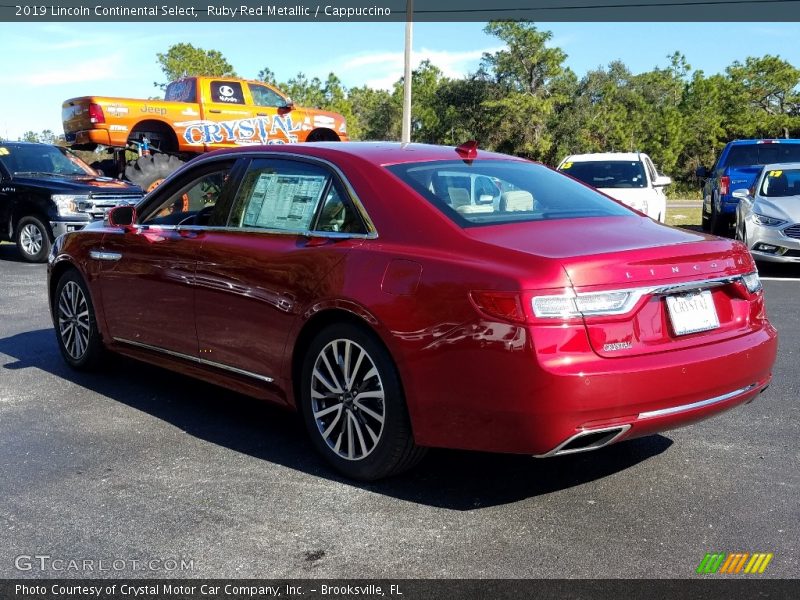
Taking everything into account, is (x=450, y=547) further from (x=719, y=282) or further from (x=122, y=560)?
(x=719, y=282)

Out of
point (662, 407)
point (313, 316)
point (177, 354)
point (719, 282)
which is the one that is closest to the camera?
point (662, 407)

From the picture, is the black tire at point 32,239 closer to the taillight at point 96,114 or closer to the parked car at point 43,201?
the parked car at point 43,201

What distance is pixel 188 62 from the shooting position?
5034 cm

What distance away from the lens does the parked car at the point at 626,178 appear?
14688 mm

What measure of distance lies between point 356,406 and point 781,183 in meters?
10.8

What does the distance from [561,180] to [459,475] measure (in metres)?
1.76

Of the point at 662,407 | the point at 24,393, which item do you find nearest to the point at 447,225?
the point at 662,407

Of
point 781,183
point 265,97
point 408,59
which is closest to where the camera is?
point 781,183

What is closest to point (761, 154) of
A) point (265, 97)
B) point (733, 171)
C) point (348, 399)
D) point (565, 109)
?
point (733, 171)

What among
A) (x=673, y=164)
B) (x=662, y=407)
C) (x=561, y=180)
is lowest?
(x=673, y=164)

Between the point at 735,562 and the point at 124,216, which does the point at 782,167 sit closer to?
the point at 124,216

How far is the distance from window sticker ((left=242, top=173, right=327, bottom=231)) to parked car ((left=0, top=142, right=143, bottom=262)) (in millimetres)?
9375

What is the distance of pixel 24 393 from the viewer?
19.5 ft

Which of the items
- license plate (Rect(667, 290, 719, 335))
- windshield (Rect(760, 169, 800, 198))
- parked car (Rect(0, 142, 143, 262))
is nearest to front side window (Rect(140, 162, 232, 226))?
license plate (Rect(667, 290, 719, 335))
